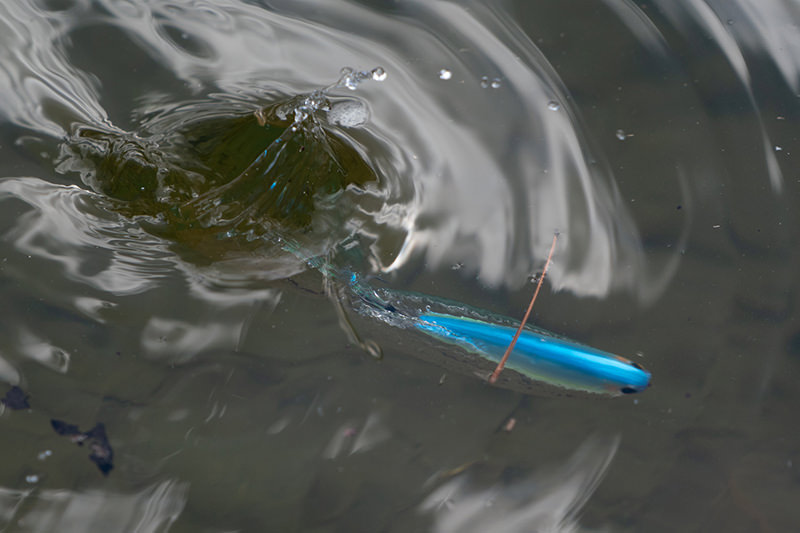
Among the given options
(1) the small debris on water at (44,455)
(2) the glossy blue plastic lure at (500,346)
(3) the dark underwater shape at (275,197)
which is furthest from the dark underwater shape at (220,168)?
(1) the small debris on water at (44,455)

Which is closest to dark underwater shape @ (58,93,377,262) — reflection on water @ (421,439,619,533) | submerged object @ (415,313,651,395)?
submerged object @ (415,313,651,395)

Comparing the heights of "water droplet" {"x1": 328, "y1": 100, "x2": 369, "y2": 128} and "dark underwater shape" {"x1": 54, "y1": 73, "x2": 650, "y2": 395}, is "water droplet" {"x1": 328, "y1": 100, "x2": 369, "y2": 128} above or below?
above

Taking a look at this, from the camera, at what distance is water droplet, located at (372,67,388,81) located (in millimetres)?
1820

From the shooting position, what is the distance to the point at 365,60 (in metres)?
1.83

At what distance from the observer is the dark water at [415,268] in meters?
1.73

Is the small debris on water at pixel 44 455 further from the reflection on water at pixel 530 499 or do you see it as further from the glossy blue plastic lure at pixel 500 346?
the reflection on water at pixel 530 499

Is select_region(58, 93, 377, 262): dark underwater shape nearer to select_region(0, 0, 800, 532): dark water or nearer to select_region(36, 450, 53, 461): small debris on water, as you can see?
select_region(0, 0, 800, 532): dark water

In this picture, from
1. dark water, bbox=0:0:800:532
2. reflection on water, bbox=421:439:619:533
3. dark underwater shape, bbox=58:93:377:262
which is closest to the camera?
dark underwater shape, bbox=58:93:377:262

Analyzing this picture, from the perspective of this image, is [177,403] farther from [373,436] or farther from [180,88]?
→ [180,88]

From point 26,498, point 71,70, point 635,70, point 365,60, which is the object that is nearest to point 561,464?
point 635,70

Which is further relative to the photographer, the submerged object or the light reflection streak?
the submerged object

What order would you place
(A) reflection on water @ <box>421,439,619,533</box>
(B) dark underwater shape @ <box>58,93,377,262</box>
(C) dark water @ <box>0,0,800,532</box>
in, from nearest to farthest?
(B) dark underwater shape @ <box>58,93,377,262</box>, (C) dark water @ <box>0,0,800,532</box>, (A) reflection on water @ <box>421,439,619,533</box>

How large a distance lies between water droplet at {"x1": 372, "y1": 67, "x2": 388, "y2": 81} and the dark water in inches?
0.6

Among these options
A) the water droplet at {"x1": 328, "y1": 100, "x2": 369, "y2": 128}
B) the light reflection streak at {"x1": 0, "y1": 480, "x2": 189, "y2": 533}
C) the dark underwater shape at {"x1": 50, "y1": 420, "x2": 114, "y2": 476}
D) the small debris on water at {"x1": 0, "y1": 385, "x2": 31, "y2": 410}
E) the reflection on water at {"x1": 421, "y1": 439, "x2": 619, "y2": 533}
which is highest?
the water droplet at {"x1": 328, "y1": 100, "x2": 369, "y2": 128}
